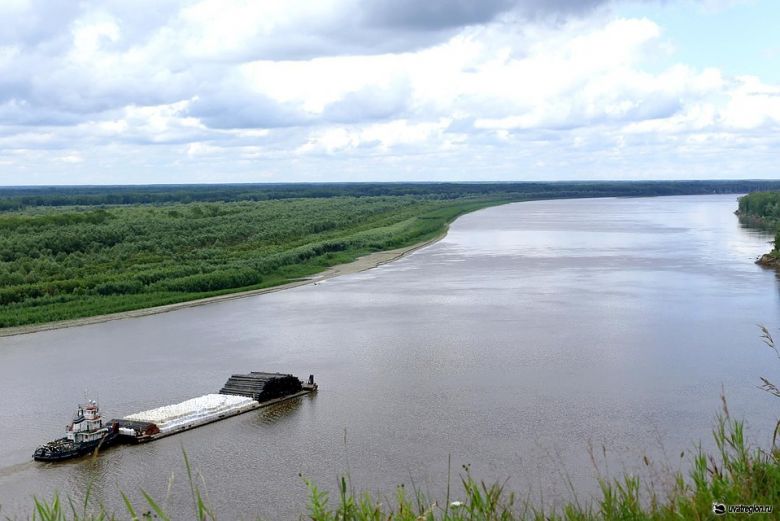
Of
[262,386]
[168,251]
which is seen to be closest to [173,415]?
[262,386]

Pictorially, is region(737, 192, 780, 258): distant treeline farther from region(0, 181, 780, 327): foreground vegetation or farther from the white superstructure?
the white superstructure

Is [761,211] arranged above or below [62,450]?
above

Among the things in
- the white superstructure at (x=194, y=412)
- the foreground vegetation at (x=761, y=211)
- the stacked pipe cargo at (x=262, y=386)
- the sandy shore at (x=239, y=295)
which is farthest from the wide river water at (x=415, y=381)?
the foreground vegetation at (x=761, y=211)

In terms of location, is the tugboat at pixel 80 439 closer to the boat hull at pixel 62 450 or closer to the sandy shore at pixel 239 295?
the boat hull at pixel 62 450

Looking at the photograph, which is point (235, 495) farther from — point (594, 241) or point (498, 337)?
point (594, 241)

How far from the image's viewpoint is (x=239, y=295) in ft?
130

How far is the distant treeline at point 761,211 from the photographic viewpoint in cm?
8012

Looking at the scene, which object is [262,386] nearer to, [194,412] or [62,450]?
[194,412]

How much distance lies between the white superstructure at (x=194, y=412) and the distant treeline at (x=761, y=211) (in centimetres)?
6447

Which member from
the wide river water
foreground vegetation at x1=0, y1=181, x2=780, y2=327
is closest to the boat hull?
the wide river water

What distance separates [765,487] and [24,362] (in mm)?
24373

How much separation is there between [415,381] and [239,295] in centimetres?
1917

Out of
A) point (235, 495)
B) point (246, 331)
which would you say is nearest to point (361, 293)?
point (246, 331)

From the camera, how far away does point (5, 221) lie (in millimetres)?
63531
